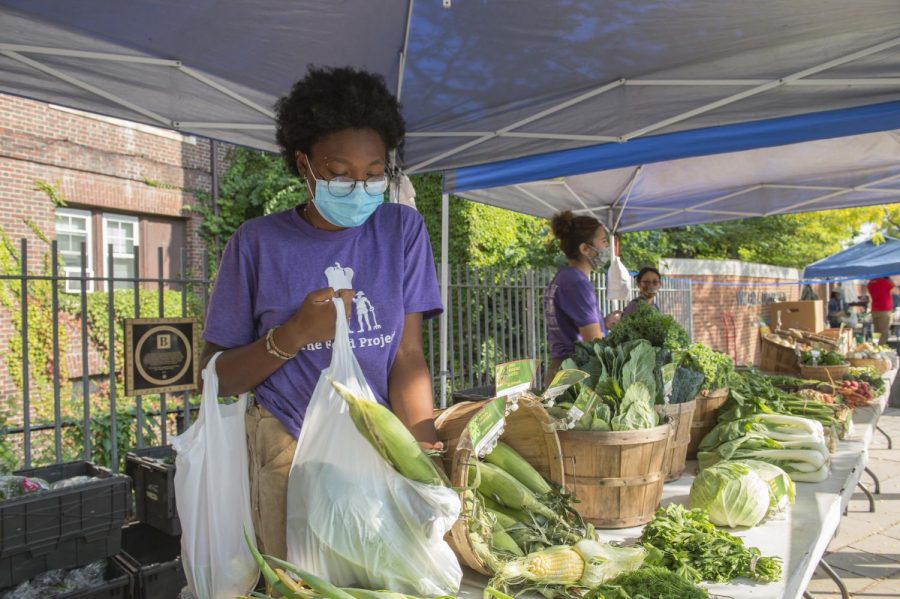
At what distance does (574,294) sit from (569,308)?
0.30 feet

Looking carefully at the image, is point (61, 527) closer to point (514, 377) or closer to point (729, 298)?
point (514, 377)

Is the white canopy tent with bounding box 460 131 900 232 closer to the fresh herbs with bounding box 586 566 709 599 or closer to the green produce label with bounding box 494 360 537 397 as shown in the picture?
the green produce label with bounding box 494 360 537 397

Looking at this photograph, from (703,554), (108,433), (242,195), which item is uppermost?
(242,195)

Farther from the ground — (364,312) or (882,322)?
(364,312)

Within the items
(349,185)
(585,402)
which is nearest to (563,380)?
(585,402)

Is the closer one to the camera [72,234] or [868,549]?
[868,549]

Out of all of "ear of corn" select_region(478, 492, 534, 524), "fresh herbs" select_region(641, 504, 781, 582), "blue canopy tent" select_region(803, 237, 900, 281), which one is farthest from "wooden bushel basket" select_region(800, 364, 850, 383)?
"blue canopy tent" select_region(803, 237, 900, 281)

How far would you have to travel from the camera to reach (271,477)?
1515mm

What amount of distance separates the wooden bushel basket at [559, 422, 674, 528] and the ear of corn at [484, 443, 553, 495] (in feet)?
0.93

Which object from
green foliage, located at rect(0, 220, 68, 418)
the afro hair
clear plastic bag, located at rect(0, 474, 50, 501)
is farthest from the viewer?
green foliage, located at rect(0, 220, 68, 418)

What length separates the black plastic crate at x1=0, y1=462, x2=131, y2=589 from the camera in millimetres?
2788

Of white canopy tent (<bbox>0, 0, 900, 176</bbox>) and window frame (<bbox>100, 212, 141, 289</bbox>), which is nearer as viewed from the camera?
white canopy tent (<bbox>0, 0, 900, 176</bbox>)

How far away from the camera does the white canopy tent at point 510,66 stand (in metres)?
2.86

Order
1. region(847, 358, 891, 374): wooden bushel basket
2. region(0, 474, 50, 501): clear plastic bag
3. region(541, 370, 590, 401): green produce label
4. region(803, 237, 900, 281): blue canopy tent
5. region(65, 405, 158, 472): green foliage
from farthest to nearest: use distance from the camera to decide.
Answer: region(803, 237, 900, 281): blue canopy tent → region(65, 405, 158, 472): green foliage → region(847, 358, 891, 374): wooden bushel basket → region(0, 474, 50, 501): clear plastic bag → region(541, 370, 590, 401): green produce label
